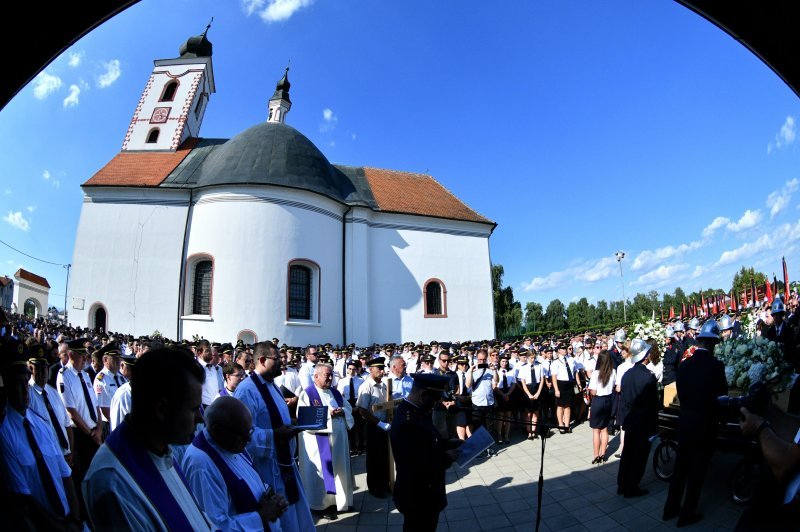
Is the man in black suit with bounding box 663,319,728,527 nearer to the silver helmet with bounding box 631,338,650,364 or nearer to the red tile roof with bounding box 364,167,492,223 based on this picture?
the silver helmet with bounding box 631,338,650,364

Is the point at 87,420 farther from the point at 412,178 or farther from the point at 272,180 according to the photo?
the point at 412,178

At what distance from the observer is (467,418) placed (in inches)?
355

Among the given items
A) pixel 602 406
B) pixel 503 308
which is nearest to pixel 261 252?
pixel 602 406

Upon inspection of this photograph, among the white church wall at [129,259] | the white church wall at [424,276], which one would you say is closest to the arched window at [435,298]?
the white church wall at [424,276]

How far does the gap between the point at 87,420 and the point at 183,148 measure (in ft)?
79.8

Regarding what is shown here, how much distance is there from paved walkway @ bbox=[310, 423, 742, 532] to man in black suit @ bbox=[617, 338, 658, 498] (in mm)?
231

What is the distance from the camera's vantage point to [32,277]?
46531 millimetres

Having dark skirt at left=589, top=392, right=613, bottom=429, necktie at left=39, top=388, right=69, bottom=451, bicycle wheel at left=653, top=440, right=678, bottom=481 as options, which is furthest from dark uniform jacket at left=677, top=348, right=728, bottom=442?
necktie at left=39, top=388, right=69, bottom=451

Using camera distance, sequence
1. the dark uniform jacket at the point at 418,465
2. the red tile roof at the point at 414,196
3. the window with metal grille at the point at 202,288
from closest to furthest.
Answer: the dark uniform jacket at the point at 418,465, the window with metal grille at the point at 202,288, the red tile roof at the point at 414,196

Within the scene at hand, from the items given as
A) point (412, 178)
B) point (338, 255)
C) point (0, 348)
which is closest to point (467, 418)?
point (0, 348)

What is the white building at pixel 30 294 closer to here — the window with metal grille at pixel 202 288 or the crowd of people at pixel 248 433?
the window with metal grille at pixel 202 288

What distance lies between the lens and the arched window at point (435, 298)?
954 inches

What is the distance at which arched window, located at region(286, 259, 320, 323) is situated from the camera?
20047 millimetres

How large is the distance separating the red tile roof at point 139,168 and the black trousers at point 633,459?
22.5 meters
